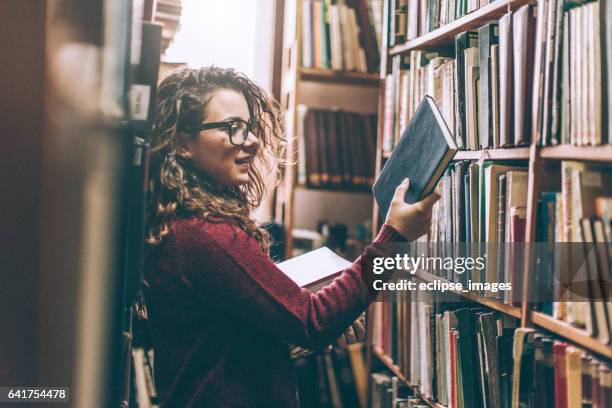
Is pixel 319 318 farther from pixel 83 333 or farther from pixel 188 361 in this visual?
pixel 83 333

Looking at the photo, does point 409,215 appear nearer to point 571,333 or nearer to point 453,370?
point 571,333

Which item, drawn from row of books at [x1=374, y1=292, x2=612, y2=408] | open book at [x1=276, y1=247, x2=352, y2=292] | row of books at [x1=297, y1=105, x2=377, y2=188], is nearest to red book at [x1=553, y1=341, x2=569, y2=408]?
row of books at [x1=374, y1=292, x2=612, y2=408]

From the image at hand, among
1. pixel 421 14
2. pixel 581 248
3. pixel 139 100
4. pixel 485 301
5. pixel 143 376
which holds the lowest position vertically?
pixel 143 376

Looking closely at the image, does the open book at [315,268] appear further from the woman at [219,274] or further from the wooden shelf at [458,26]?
the wooden shelf at [458,26]

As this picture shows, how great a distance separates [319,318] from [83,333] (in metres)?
0.42

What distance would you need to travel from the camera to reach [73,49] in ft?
3.29

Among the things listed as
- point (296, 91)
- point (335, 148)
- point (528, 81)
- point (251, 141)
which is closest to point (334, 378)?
point (335, 148)

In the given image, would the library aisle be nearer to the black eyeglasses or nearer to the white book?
the black eyeglasses

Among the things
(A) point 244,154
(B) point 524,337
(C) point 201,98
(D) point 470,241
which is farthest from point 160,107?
(B) point 524,337

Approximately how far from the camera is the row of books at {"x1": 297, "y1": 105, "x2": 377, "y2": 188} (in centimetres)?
232

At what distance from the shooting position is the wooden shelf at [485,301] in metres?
1.17

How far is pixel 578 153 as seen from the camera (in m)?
1.00

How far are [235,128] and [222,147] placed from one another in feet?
0.15

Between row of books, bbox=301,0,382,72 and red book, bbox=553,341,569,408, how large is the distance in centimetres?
149
